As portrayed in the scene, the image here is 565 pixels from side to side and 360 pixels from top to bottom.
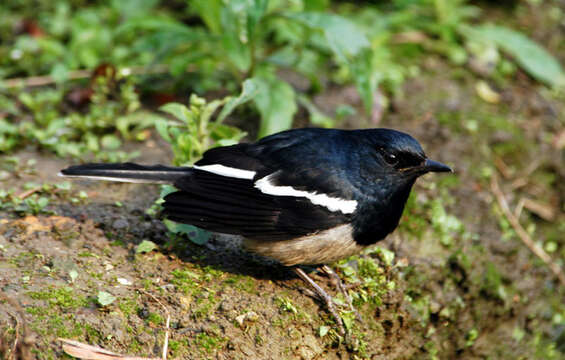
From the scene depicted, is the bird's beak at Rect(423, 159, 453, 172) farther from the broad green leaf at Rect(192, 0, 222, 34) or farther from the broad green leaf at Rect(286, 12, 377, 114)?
the broad green leaf at Rect(192, 0, 222, 34)

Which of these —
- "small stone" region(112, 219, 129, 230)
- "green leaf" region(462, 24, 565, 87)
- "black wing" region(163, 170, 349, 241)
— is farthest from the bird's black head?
"green leaf" region(462, 24, 565, 87)

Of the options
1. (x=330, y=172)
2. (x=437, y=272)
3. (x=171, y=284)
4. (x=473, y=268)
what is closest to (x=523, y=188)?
(x=473, y=268)

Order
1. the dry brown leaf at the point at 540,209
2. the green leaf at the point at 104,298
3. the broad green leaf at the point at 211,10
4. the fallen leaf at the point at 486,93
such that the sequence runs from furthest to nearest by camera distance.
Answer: the fallen leaf at the point at 486,93
the dry brown leaf at the point at 540,209
the broad green leaf at the point at 211,10
the green leaf at the point at 104,298

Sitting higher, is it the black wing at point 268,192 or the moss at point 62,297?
the black wing at point 268,192

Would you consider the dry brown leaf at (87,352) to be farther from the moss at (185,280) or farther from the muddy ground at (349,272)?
the moss at (185,280)

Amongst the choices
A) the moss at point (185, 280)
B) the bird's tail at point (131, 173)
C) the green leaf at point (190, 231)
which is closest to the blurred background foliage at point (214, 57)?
the bird's tail at point (131, 173)

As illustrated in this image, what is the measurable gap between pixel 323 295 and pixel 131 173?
53.7 inches

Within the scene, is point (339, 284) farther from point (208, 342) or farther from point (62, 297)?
point (62, 297)

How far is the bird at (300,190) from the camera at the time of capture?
11.4 ft

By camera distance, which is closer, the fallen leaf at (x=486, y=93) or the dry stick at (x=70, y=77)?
the dry stick at (x=70, y=77)

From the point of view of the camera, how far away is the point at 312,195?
3.50 m

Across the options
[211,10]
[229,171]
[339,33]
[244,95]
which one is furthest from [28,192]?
[339,33]

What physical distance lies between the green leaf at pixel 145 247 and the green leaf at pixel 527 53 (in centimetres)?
460

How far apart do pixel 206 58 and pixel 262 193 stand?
7.11 ft
